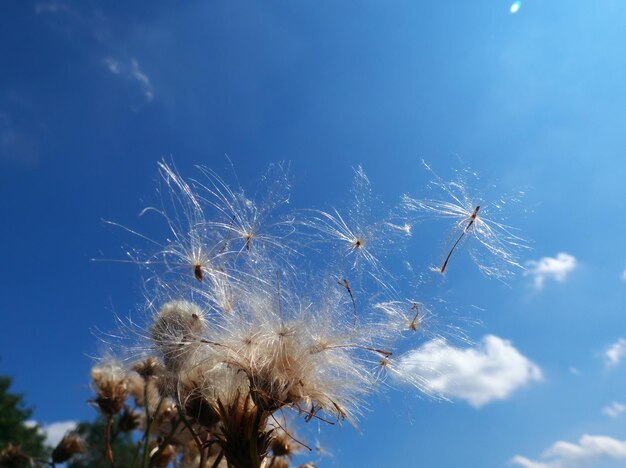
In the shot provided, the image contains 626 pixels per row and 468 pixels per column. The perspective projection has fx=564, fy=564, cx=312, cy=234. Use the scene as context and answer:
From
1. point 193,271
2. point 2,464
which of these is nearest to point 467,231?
point 193,271

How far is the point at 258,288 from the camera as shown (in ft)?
6.45

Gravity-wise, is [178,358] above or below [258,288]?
below

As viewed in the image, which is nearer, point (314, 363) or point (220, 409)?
point (220, 409)

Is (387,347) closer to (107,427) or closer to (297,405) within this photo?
(297,405)

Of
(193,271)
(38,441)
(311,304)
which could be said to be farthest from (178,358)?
(38,441)

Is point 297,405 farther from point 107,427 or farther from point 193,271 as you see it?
point 107,427

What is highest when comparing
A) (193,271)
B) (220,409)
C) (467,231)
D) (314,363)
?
(467,231)

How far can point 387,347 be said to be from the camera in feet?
6.54

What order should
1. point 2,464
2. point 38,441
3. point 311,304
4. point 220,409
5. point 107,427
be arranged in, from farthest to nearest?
point 38,441, point 2,464, point 107,427, point 311,304, point 220,409

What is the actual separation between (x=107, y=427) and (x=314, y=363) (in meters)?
1.45

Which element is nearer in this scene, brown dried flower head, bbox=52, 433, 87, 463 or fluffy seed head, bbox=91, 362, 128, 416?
fluffy seed head, bbox=91, 362, 128, 416

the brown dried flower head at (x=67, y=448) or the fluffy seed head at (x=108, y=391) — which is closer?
the fluffy seed head at (x=108, y=391)

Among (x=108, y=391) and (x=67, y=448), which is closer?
(x=108, y=391)

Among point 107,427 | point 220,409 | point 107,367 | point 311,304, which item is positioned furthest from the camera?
point 107,367
